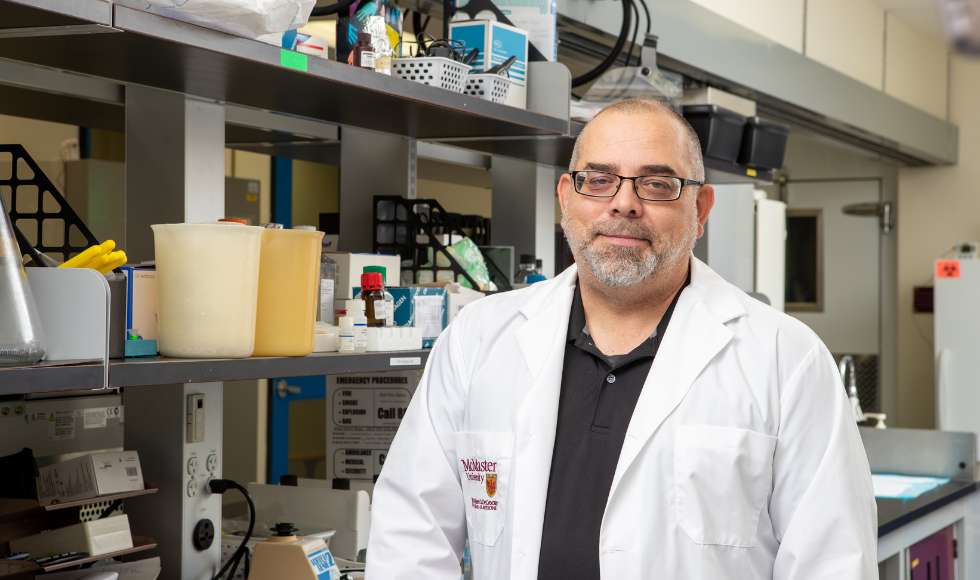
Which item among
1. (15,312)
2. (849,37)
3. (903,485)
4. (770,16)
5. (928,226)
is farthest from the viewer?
(928,226)

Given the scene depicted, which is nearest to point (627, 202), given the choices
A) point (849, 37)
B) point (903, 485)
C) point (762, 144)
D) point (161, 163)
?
point (161, 163)

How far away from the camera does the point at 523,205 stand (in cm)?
293

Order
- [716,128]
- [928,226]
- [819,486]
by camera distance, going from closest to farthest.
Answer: [819,486] < [716,128] < [928,226]

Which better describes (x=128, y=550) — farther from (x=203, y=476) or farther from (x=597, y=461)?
(x=597, y=461)

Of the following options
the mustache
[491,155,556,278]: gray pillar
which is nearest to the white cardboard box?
the mustache

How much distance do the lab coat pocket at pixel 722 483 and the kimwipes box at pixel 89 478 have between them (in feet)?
3.24

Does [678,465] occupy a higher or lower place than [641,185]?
lower

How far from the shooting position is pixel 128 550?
5.21ft

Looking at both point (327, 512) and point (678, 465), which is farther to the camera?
point (327, 512)

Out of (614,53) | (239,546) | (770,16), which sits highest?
(770,16)

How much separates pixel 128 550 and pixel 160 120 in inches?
32.2

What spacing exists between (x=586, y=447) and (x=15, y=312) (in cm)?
85

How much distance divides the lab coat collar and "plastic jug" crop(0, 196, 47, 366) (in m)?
0.73

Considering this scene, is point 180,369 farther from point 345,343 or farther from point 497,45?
point 497,45
